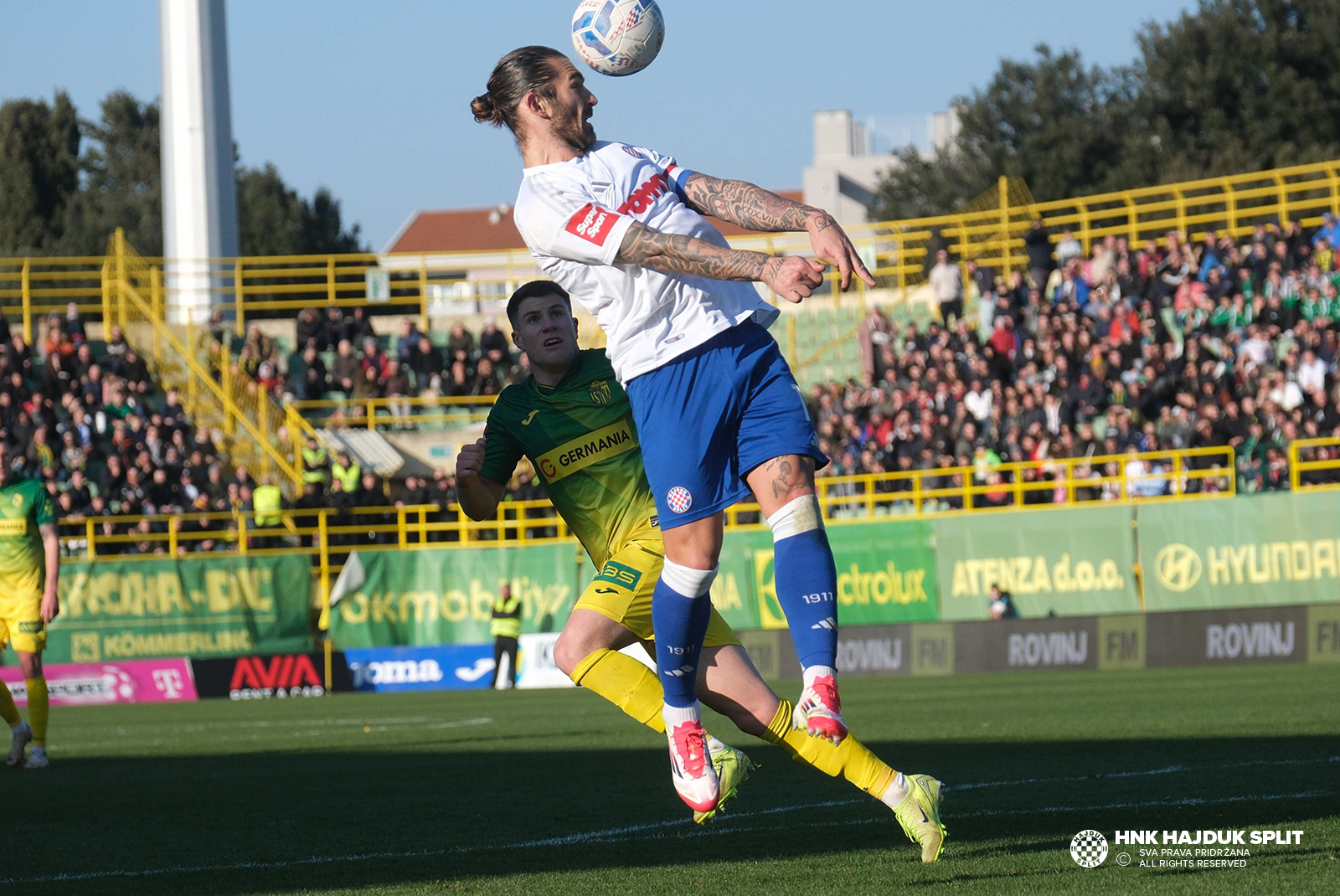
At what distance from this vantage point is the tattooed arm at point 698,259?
4.77 meters

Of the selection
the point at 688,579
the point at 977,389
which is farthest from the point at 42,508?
the point at 977,389

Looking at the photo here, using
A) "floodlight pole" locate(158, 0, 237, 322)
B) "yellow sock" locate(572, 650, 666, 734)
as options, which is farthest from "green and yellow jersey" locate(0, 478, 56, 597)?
"floodlight pole" locate(158, 0, 237, 322)

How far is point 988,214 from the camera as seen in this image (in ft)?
100

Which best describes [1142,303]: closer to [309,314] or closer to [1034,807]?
[309,314]

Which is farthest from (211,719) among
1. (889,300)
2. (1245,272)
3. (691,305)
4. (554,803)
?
(889,300)

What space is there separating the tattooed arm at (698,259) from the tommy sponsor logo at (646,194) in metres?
0.21

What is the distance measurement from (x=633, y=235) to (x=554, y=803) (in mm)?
Answer: 3204

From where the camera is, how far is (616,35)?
5.58 m

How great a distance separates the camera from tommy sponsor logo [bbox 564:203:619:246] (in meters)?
5.09

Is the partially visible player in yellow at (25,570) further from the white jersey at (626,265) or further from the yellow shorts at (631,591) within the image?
the white jersey at (626,265)

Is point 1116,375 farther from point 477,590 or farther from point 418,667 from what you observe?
point 418,667

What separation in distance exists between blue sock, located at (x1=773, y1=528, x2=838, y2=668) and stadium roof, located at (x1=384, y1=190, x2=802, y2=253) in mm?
80942

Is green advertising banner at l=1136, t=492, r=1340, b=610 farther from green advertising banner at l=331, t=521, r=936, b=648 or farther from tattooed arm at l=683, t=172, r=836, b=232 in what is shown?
tattooed arm at l=683, t=172, r=836, b=232

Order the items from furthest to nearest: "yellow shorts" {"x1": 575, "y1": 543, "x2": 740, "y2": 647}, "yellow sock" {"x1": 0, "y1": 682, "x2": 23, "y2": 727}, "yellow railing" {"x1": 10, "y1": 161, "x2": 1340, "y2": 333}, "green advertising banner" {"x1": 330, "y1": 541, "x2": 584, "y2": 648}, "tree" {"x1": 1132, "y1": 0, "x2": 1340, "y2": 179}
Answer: "tree" {"x1": 1132, "y1": 0, "x2": 1340, "y2": 179}
"yellow railing" {"x1": 10, "y1": 161, "x2": 1340, "y2": 333}
"green advertising banner" {"x1": 330, "y1": 541, "x2": 584, "y2": 648}
"yellow sock" {"x1": 0, "y1": 682, "x2": 23, "y2": 727}
"yellow shorts" {"x1": 575, "y1": 543, "x2": 740, "y2": 647}
